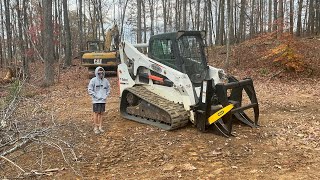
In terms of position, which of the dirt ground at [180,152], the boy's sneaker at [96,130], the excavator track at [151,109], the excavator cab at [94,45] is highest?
the excavator cab at [94,45]

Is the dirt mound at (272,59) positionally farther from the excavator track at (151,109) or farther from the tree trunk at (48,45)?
the excavator track at (151,109)

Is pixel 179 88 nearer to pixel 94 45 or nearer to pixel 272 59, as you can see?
pixel 272 59

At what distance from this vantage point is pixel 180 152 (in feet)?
19.8

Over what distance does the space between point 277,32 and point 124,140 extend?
39.6 feet

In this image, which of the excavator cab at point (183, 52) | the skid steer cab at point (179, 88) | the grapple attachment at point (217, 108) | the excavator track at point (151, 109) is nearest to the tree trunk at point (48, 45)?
the skid steer cab at point (179, 88)

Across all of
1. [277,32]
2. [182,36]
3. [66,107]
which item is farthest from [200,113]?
[277,32]

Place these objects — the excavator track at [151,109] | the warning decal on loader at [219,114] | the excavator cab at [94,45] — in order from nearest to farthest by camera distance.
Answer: the warning decal on loader at [219,114], the excavator track at [151,109], the excavator cab at [94,45]

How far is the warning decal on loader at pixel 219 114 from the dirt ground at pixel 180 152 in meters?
0.33

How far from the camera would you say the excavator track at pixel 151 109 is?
7.15 m

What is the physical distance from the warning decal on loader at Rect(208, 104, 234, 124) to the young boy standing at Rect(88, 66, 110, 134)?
7.65 feet

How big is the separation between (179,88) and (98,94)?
1.75 metres

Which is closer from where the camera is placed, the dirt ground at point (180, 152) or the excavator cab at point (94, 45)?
the dirt ground at point (180, 152)

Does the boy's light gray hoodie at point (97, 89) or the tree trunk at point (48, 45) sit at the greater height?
the tree trunk at point (48, 45)

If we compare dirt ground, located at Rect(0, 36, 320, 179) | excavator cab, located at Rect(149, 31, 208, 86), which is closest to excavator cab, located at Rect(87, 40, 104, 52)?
dirt ground, located at Rect(0, 36, 320, 179)
